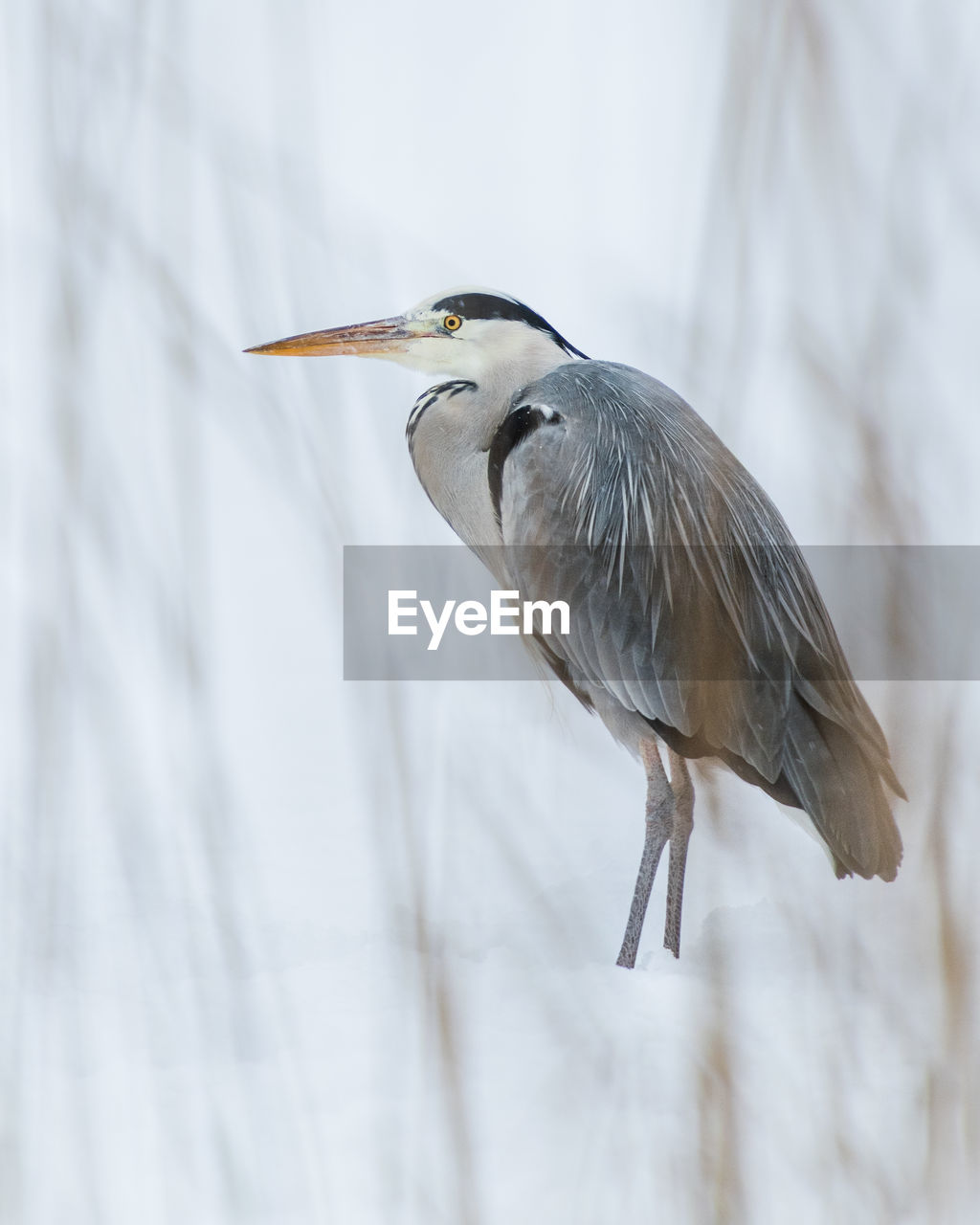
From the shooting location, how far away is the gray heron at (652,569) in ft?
3.06

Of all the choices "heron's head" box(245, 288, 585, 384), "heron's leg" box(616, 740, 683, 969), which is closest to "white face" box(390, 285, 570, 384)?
"heron's head" box(245, 288, 585, 384)

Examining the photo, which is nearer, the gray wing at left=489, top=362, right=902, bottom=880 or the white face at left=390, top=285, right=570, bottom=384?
the gray wing at left=489, top=362, right=902, bottom=880

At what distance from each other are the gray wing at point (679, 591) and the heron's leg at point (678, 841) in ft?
0.46

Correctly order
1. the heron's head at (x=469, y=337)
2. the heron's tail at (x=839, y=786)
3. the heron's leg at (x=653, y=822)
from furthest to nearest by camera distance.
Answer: the heron's head at (x=469, y=337) < the heron's leg at (x=653, y=822) < the heron's tail at (x=839, y=786)

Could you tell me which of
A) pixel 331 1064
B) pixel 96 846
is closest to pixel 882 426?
pixel 331 1064

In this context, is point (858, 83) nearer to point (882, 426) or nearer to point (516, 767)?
point (882, 426)

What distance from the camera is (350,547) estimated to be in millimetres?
486

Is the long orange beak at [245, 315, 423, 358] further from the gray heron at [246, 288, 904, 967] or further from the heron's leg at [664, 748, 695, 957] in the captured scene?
the heron's leg at [664, 748, 695, 957]

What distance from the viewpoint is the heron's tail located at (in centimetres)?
90

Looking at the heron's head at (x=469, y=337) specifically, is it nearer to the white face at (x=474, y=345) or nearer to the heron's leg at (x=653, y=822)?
the white face at (x=474, y=345)

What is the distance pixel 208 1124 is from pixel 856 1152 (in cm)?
25

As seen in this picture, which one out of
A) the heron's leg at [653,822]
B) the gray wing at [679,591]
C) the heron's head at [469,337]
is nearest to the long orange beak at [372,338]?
the heron's head at [469,337]

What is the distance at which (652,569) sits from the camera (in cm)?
101

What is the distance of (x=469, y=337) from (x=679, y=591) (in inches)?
15.5
